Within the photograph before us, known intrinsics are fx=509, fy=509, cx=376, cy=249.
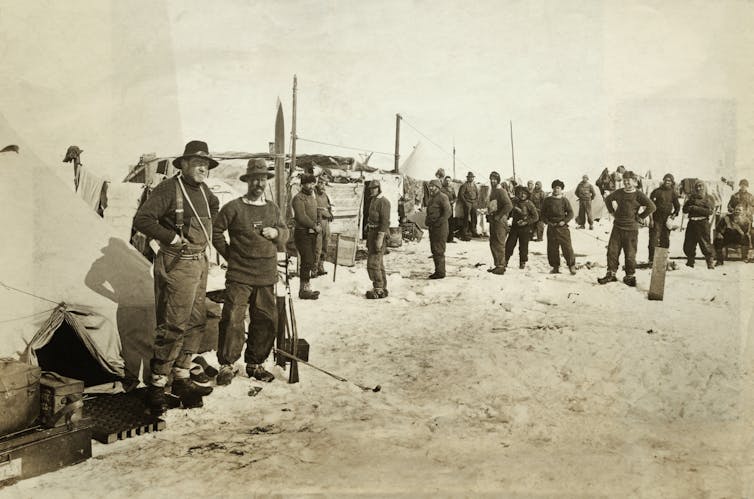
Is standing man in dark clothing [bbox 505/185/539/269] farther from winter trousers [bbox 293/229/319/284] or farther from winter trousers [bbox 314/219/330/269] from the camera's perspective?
winter trousers [bbox 293/229/319/284]

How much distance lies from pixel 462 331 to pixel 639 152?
2844 millimetres

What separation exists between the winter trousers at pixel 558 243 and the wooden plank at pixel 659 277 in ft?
5.54

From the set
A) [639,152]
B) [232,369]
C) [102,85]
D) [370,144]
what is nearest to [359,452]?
[232,369]

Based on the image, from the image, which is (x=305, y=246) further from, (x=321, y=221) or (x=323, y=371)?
(x=323, y=371)

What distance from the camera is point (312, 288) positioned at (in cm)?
706

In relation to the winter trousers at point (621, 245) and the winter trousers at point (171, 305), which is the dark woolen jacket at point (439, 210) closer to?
the winter trousers at point (621, 245)

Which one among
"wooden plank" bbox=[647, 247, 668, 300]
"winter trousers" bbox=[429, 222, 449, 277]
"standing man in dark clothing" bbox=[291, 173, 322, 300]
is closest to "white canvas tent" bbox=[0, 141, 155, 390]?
"standing man in dark clothing" bbox=[291, 173, 322, 300]

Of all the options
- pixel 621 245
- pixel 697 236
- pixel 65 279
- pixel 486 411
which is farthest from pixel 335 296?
pixel 697 236

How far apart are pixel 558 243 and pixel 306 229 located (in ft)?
12.8

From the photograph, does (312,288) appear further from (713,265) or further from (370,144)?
(713,265)

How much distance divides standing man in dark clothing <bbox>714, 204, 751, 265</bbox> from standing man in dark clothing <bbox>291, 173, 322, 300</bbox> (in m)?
5.10

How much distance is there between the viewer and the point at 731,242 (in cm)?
703

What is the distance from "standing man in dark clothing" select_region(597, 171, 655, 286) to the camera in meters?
6.73

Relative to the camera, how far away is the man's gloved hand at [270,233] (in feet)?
13.7
